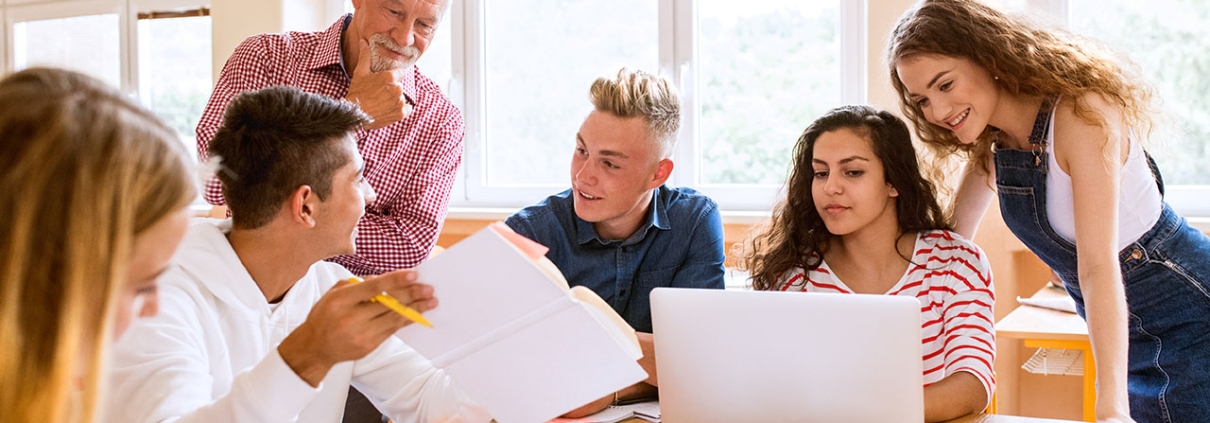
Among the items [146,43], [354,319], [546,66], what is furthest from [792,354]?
[146,43]

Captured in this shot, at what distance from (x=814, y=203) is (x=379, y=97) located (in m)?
0.92

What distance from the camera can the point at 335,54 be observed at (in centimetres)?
213

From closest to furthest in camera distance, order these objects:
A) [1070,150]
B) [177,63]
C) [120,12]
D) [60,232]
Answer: [60,232]
[1070,150]
[177,63]
[120,12]

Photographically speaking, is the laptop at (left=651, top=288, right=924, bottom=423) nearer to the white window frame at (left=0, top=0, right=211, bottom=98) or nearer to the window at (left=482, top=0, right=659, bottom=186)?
the window at (left=482, top=0, right=659, bottom=186)

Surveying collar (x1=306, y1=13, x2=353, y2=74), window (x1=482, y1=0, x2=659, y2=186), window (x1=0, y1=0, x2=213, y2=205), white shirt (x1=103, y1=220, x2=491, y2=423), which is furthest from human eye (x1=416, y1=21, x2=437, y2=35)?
window (x1=0, y1=0, x2=213, y2=205)

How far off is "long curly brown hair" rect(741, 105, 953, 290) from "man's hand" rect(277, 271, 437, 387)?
40.4 inches

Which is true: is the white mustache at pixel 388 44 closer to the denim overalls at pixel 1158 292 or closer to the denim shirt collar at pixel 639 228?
the denim shirt collar at pixel 639 228

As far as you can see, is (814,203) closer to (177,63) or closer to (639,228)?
(639,228)

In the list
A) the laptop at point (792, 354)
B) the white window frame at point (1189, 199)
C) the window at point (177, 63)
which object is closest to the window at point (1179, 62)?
the white window frame at point (1189, 199)

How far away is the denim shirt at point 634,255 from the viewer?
1999mm

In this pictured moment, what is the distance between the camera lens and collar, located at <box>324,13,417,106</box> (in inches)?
84.1

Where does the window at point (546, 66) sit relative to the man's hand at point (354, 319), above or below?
above

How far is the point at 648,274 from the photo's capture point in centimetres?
201

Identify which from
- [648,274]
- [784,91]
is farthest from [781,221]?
[784,91]
